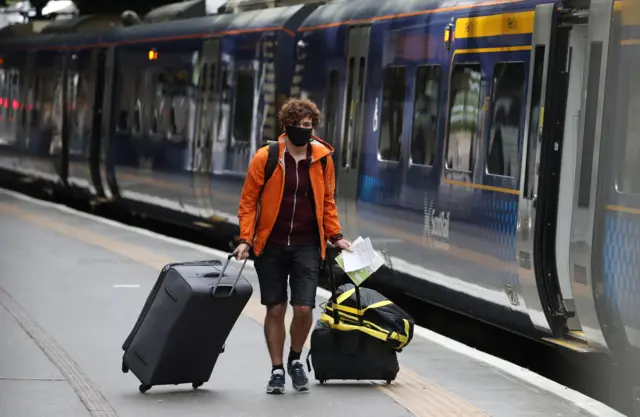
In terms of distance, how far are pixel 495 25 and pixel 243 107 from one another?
7.86 m

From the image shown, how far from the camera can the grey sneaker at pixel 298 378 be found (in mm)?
8680

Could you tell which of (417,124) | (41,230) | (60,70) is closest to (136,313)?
(417,124)

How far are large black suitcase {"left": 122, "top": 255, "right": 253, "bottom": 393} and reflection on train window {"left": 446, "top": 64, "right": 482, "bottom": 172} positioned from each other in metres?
3.72

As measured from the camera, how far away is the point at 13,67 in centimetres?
3278

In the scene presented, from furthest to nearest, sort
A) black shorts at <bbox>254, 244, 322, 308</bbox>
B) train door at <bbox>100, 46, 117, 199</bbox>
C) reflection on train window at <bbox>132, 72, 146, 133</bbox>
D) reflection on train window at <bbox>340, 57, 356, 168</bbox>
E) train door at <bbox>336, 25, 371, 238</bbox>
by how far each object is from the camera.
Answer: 1. train door at <bbox>100, 46, 117, 199</bbox>
2. reflection on train window at <bbox>132, 72, 146, 133</bbox>
3. reflection on train window at <bbox>340, 57, 356, 168</bbox>
4. train door at <bbox>336, 25, 371, 238</bbox>
5. black shorts at <bbox>254, 244, 322, 308</bbox>

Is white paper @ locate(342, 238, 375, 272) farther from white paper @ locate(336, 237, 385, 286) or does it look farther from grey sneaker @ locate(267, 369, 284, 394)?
grey sneaker @ locate(267, 369, 284, 394)

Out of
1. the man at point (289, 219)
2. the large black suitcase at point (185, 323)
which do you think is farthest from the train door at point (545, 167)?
the large black suitcase at point (185, 323)

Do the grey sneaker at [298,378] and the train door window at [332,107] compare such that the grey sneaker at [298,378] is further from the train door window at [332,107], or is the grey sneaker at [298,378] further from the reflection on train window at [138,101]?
the reflection on train window at [138,101]

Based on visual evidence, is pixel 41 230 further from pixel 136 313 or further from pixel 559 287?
pixel 559 287

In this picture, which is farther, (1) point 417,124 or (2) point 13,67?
(2) point 13,67

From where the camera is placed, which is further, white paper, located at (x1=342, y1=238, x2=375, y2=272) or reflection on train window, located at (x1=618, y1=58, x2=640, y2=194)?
reflection on train window, located at (x1=618, y1=58, x2=640, y2=194)

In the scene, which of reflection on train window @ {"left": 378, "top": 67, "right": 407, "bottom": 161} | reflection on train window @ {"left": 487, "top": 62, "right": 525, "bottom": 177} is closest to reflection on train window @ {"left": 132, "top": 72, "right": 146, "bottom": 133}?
reflection on train window @ {"left": 378, "top": 67, "right": 407, "bottom": 161}

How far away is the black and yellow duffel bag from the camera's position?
8.85m

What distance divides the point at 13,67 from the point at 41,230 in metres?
14.4
